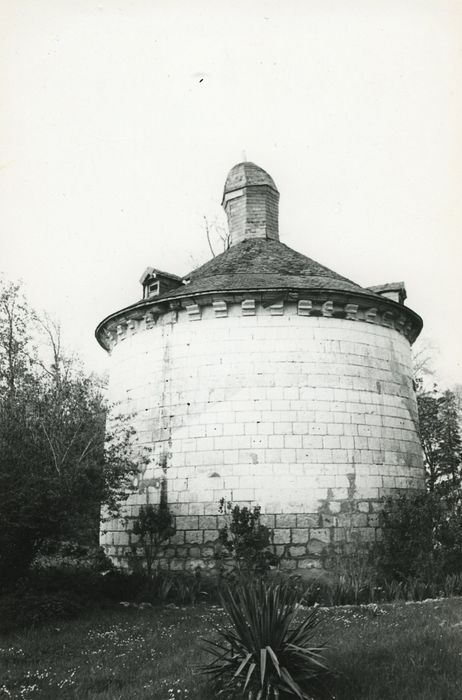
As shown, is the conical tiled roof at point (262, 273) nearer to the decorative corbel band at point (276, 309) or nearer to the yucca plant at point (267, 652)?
the decorative corbel band at point (276, 309)

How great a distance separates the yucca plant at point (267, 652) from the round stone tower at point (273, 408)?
616 cm

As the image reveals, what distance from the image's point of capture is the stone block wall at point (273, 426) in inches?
459

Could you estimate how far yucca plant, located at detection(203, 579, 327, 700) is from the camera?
5.00 m

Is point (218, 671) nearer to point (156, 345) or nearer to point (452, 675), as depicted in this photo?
point (452, 675)

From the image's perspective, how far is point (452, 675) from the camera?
5.57 meters

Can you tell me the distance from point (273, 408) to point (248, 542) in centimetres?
254

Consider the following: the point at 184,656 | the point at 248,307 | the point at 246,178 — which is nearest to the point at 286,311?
the point at 248,307

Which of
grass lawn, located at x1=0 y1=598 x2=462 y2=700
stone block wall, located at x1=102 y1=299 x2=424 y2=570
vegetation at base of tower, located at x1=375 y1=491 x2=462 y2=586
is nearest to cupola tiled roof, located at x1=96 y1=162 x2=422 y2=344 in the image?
stone block wall, located at x1=102 y1=299 x2=424 y2=570

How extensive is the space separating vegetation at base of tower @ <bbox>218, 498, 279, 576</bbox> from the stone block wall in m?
0.30

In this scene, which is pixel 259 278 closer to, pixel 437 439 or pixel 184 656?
pixel 184 656

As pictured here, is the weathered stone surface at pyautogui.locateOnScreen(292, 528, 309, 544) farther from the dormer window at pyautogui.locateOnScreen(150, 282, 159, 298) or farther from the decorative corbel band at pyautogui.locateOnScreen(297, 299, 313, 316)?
the dormer window at pyautogui.locateOnScreen(150, 282, 159, 298)

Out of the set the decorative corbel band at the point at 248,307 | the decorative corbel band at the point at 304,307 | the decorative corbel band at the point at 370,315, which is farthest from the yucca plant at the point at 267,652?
the decorative corbel band at the point at 370,315

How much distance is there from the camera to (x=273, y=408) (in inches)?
474

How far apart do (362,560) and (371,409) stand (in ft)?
9.68
